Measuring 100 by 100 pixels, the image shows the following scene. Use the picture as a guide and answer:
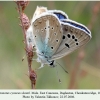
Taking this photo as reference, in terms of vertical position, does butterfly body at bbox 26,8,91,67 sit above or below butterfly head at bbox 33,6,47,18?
below

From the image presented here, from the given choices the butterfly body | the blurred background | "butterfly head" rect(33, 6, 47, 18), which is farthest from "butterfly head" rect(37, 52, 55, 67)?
the blurred background

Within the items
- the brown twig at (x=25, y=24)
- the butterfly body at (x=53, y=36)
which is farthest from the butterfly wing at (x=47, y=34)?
the brown twig at (x=25, y=24)

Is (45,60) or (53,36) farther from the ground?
(53,36)

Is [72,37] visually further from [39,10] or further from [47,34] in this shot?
[39,10]

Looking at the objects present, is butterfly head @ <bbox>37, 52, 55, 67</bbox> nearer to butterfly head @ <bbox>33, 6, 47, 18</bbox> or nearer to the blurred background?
butterfly head @ <bbox>33, 6, 47, 18</bbox>

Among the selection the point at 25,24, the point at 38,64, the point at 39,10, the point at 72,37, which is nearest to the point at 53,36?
the point at 72,37

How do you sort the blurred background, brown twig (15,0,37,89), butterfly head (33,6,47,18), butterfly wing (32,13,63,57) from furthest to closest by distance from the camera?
the blurred background
butterfly wing (32,13,63,57)
butterfly head (33,6,47,18)
brown twig (15,0,37,89)

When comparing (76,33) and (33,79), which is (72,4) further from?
(33,79)

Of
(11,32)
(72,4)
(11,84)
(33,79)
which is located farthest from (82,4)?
(33,79)

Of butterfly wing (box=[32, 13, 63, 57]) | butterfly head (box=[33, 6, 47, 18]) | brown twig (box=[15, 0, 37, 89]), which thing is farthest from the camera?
butterfly wing (box=[32, 13, 63, 57])
